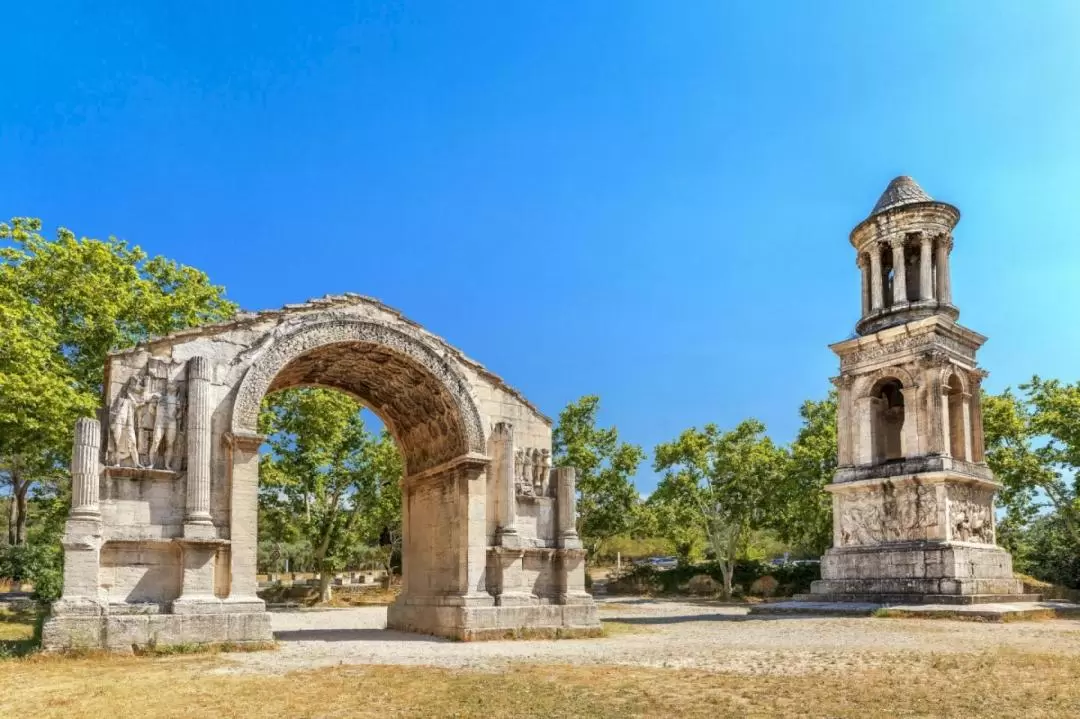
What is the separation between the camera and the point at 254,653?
13664 millimetres

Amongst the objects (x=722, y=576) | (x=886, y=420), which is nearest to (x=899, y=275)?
(x=886, y=420)

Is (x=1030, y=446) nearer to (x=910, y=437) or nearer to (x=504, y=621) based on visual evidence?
(x=910, y=437)

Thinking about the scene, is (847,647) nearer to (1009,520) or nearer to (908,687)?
(908,687)

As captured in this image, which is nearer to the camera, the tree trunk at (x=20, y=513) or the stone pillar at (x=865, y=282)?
the stone pillar at (x=865, y=282)

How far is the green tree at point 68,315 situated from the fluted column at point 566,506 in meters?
11.5

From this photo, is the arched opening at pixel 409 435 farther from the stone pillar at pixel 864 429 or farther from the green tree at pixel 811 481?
the green tree at pixel 811 481

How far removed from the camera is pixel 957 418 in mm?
23484

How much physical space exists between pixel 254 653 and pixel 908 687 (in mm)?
9105

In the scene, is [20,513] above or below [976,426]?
below

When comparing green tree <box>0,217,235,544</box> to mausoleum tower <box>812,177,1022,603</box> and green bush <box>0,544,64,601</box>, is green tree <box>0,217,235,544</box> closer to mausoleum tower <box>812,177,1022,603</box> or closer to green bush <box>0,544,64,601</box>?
green bush <box>0,544,64,601</box>

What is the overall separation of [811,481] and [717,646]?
21449 millimetres

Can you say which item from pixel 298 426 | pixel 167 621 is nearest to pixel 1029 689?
pixel 167 621

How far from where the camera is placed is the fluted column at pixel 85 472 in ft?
44.9

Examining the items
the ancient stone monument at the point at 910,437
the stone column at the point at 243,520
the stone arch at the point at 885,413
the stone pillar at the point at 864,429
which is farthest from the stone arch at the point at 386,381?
the stone arch at the point at 885,413
